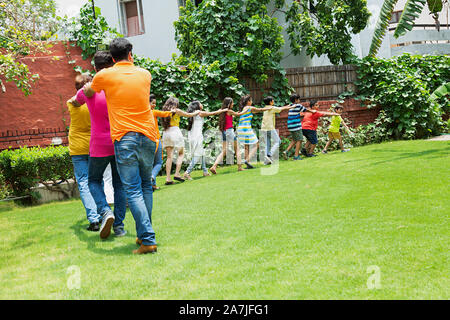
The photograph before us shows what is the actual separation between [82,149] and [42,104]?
6141 mm

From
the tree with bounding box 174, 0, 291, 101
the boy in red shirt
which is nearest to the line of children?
the boy in red shirt

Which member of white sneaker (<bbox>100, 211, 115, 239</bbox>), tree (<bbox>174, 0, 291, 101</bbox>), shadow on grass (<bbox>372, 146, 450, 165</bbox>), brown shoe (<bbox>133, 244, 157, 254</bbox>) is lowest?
shadow on grass (<bbox>372, 146, 450, 165</bbox>)

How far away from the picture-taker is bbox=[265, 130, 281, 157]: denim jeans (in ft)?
39.9

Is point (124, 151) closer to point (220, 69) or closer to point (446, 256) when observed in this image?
point (446, 256)

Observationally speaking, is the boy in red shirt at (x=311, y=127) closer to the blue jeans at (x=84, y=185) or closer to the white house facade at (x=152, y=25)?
the white house facade at (x=152, y=25)

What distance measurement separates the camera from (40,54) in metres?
11.7

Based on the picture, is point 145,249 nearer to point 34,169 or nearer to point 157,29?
point 34,169

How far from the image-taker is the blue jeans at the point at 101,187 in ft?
17.5

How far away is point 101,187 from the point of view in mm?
5641

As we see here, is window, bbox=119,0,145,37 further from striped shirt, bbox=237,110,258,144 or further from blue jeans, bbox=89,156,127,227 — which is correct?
blue jeans, bbox=89,156,127,227

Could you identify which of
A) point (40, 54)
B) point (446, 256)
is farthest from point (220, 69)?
point (446, 256)

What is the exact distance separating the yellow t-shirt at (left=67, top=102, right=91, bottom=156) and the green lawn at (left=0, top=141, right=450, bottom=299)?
105 centimetres

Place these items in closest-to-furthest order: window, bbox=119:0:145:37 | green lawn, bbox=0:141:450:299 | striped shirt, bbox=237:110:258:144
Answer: green lawn, bbox=0:141:450:299
striped shirt, bbox=237:110:258:144
window, bbox=119:0:145:37

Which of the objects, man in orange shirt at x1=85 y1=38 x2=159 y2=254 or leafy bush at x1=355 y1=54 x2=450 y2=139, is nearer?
man in orange shirt at x1=85 y1=38 x2=159 y2=254
